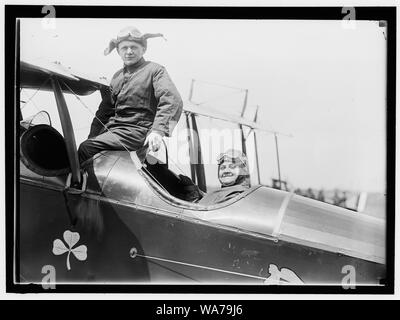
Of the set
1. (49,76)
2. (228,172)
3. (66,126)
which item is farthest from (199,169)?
(49,76)

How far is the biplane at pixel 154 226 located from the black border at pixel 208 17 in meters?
0.06

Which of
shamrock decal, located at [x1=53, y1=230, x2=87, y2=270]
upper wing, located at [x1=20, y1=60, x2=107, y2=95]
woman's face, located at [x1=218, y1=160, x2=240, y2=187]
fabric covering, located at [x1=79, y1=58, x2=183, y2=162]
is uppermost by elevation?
upper wing, located at [x1=20, y1=60, x2=107, y2=95]

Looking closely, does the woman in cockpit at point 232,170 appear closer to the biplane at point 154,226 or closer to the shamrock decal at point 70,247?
the biplane at point 154,226

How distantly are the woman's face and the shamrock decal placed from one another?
40.2 inches

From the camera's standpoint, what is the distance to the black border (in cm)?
348

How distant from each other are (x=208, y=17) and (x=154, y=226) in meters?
1.42

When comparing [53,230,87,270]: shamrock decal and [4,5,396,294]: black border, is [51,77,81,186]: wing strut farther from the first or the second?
[53,230,87,270]: shamrock decal

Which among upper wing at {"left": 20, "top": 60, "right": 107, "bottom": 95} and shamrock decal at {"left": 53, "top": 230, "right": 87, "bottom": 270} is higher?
upper wing at {"left": 20, "top": 60, "right": 107, "bottom": 95}

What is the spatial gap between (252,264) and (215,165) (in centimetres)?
68

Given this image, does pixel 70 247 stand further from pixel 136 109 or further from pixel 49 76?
pixel 49 76

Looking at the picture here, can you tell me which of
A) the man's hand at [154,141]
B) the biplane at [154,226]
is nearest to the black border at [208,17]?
the biplane at [154,226]

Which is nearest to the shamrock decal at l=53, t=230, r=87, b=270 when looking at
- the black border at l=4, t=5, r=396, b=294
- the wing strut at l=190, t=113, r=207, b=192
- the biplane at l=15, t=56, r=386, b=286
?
the biplane at l=15, t=56, r=386, b=286

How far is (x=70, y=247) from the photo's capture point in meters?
3.50

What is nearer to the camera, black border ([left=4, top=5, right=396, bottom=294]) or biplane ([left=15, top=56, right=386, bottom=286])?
biplane ([left=15, top=56, right=386, bottom=286])
